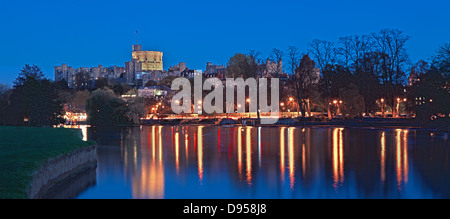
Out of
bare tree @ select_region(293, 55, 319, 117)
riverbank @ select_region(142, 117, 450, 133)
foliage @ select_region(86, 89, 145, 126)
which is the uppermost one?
bare tree @ select_region(293, 55, 319, 117)

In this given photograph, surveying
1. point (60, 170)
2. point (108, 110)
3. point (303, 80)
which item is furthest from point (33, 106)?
point (60, 170)

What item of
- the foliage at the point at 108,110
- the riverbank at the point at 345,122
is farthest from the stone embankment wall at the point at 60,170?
the foliage at the point at 108,110

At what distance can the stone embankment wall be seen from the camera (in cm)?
1907

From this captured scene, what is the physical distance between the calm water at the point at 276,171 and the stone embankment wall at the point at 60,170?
3.51ft

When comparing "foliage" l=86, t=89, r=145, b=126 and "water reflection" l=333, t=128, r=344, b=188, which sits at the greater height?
"foliage" l=86, t=89, r=145, b=126

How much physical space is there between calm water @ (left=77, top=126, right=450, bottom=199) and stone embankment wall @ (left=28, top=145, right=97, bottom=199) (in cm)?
107

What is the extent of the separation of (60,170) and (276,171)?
11.4m

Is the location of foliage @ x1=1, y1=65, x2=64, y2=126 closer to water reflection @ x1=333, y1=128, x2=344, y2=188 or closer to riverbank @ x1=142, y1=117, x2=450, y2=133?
riverbank @ x1=142, y1=117, x2=450, y2=133

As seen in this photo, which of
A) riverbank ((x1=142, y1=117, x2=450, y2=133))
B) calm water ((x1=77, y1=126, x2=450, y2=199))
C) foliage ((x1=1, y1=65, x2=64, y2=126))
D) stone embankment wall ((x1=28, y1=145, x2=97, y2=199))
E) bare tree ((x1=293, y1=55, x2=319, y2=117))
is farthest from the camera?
bare tree ((x1=293, y1=55, x2=319, y2=117))

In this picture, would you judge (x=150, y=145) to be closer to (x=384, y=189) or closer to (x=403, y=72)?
(x=384, y=189)

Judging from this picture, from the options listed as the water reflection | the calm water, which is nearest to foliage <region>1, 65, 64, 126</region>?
the calm water

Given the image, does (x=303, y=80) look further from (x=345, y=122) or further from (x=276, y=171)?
(x=276, y=171)

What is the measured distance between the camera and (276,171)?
27047mm

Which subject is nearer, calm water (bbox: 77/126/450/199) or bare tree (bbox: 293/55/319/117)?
calm water (bbox: 77/126/450/199)
